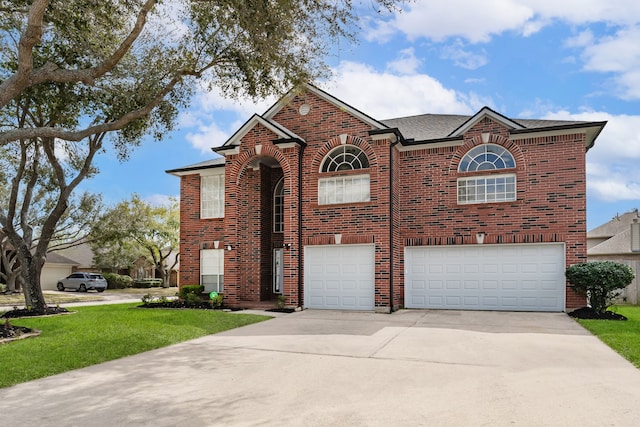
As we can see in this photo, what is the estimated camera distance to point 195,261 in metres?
19.0

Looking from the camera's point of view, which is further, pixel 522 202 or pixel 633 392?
pixel 522 202

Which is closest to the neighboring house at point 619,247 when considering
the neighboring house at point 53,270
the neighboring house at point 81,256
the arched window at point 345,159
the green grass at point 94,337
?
the arched window at point 345,159

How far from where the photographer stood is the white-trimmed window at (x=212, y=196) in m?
18.8

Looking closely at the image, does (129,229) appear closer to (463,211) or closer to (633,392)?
(463,211)

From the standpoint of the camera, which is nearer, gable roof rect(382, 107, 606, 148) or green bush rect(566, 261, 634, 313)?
green bush rect(566, 261, 634, 313)

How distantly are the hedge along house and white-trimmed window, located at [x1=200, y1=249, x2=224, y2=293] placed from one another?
1.59 metres

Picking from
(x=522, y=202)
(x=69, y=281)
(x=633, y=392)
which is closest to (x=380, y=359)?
(x=633, y=392)

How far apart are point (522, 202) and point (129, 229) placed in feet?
66.8

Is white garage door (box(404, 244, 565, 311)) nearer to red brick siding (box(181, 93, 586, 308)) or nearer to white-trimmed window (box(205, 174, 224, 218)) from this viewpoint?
red brick siding (box(181, 93, 586, 308))

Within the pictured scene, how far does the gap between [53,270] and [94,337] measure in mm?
34260

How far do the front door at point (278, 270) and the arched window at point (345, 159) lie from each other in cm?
399

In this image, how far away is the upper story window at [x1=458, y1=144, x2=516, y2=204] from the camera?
15094 millimetres

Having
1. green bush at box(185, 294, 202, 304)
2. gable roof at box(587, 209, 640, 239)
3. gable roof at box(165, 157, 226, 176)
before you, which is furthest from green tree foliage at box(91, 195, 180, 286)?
gable roof at box(587, 209, 640, 239)

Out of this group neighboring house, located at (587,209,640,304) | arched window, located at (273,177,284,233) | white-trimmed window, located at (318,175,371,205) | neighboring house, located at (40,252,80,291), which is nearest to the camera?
white-trimmed window, located at (318,175,371,205)
